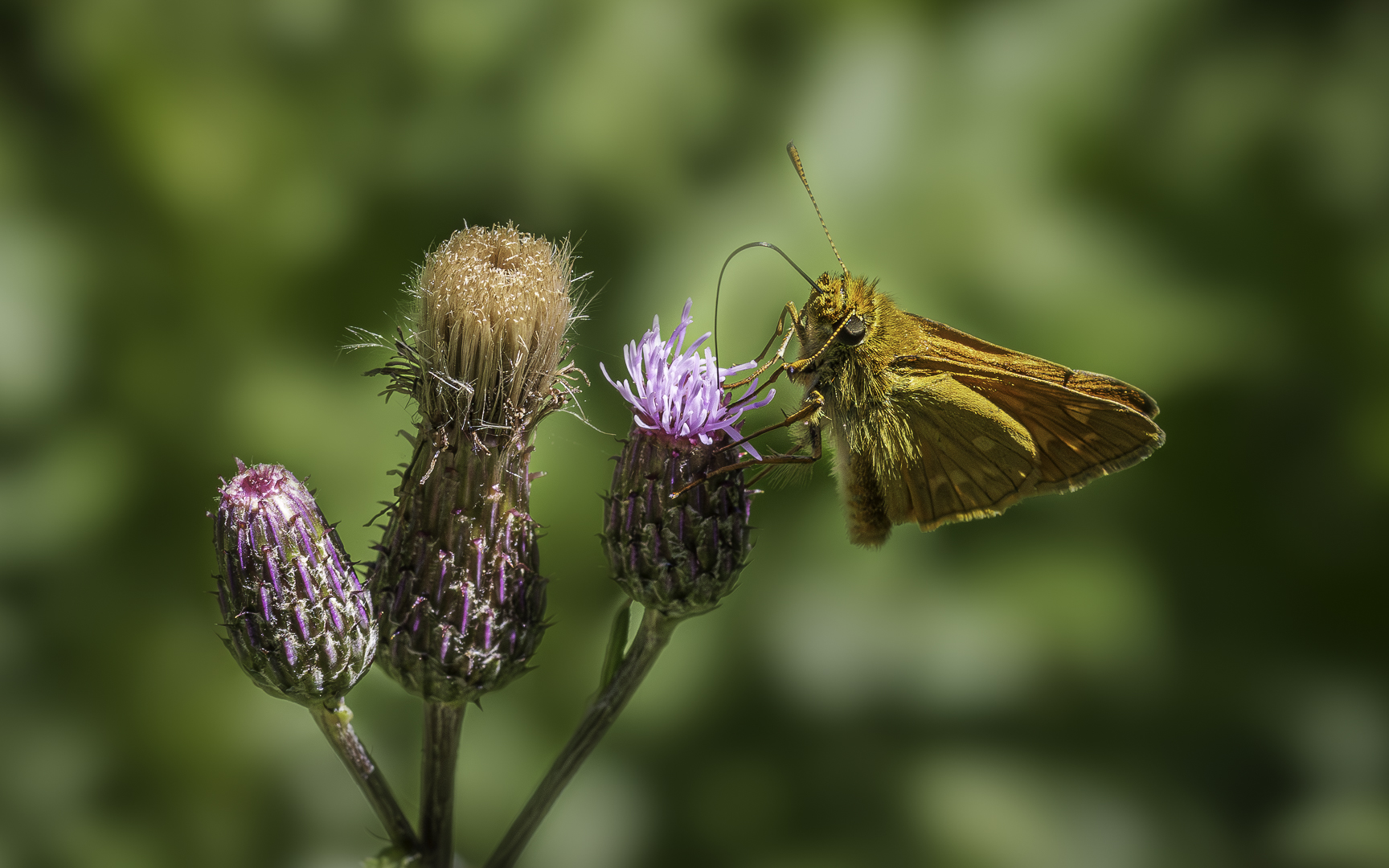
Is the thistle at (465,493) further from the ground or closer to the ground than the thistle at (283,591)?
further from the ground

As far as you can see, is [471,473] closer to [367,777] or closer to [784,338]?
A: [367,777]

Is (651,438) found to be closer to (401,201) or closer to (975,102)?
(401,201)

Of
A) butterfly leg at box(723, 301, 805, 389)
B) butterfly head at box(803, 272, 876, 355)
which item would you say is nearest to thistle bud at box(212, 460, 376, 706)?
butterfly leg at box(723, 301, 805, 389)

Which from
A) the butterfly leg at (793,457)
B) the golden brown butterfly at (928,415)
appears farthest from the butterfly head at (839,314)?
the butterfly leg at (793,457)

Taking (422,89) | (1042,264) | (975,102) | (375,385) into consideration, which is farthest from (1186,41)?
(375,385)

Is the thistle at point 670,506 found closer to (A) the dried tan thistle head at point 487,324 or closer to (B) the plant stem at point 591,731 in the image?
(B) the plant stem at point 591,731

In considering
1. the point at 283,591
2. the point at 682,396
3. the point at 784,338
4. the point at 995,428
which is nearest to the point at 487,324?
the point at 682,396

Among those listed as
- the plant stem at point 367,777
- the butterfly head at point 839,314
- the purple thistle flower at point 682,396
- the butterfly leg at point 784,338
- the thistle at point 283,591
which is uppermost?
the butterfly head at point 839,314
